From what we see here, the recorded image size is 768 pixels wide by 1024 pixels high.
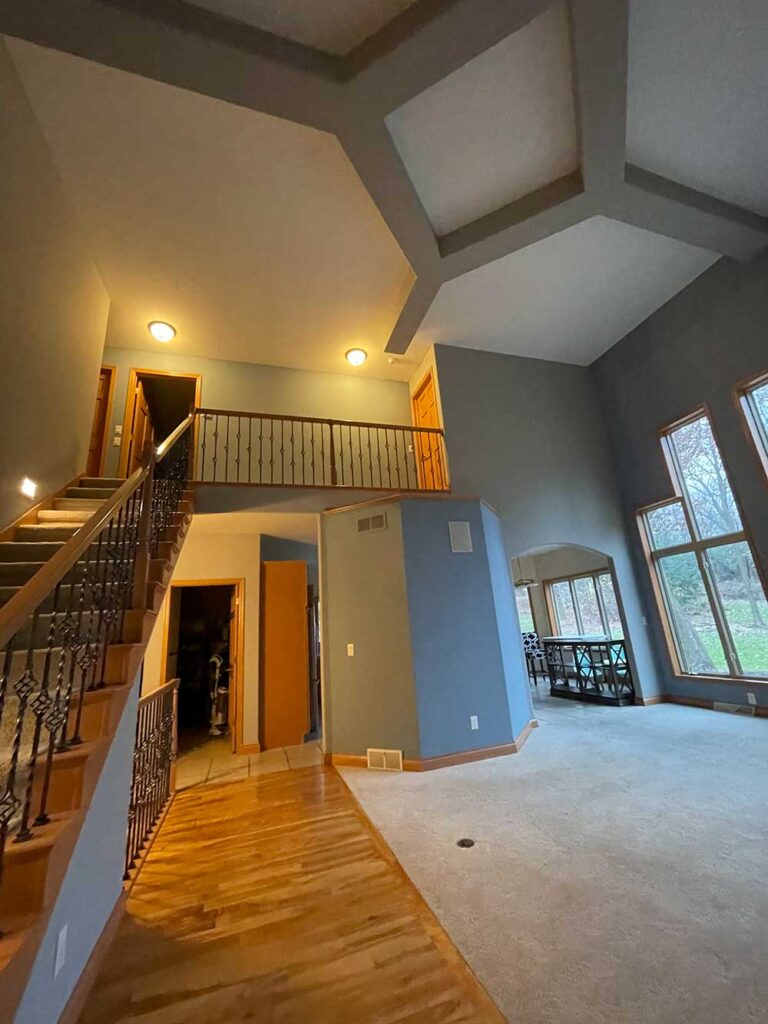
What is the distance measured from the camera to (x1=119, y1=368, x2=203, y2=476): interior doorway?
18.0 feet

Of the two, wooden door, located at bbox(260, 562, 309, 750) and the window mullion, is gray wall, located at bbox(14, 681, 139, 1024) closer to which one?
wooden door, located at bbox(260, 562, 309, 750)

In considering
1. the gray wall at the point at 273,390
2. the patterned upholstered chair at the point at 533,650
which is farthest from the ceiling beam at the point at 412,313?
the patterned upholstered chair at the point at 533,650

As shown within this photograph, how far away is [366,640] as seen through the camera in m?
4.51

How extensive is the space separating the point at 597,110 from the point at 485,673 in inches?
199

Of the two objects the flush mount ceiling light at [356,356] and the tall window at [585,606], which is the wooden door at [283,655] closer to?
the flush mount ceiling light at [356,356]

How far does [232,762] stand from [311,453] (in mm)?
4167

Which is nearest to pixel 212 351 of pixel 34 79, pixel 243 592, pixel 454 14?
pixel 34 79

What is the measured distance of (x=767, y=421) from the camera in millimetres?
4852

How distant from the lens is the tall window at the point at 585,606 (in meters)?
8.47

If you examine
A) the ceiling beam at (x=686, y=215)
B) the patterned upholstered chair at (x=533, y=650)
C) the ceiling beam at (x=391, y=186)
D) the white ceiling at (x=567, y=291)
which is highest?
the white ceiling at (x=567, y=291)

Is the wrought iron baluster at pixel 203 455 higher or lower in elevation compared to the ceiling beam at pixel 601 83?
lower

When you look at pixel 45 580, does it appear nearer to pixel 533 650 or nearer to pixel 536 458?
pixel 536 458

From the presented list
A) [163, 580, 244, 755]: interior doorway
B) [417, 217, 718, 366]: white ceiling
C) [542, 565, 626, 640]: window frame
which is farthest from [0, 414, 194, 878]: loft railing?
[542, 565, 626, 640]: window frame

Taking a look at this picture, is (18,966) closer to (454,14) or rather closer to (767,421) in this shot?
(454,14)
